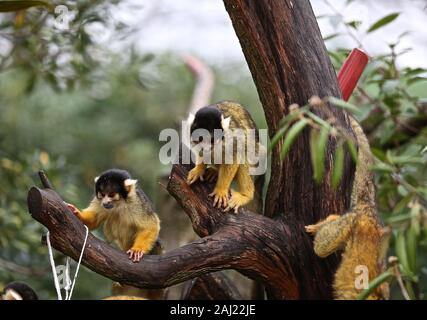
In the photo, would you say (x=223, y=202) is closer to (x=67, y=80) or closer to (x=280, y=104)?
(x=280, y=104)

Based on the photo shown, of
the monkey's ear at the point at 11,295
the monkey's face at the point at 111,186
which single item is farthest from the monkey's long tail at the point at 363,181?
the monkey's ear at the point at 11,295

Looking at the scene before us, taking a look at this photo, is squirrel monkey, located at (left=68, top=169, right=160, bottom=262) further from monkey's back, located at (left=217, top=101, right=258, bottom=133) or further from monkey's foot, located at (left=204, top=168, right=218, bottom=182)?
monkey's back, located at (left=217, top=101, right=258, bottom=133)

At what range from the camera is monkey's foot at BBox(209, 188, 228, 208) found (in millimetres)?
2818

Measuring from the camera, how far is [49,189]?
92.6 inches

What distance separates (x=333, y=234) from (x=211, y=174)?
644 mm

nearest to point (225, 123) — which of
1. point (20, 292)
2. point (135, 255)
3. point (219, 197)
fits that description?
point (219, 197)

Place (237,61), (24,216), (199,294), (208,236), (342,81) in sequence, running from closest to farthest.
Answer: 1. (208,236)
2. (342,81)
3. (199,294)
4. (24,216)
5. (237,61)

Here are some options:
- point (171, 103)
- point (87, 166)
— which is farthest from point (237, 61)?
point (87, 166)

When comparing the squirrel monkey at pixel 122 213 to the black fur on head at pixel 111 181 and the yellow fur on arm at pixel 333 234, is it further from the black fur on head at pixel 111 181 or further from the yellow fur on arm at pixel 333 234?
the yellow fur on arm at pixel 333 234

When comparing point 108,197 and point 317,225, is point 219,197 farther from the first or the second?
point 108,197

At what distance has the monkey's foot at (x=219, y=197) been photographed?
2.82 m

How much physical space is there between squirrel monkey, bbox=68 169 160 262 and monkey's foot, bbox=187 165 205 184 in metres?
0.33
